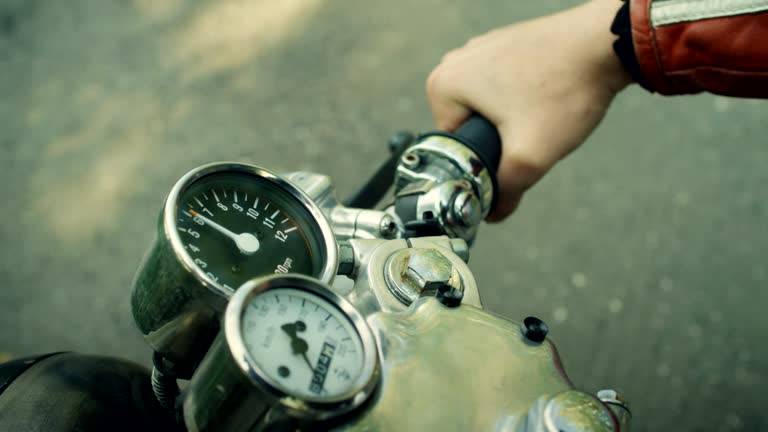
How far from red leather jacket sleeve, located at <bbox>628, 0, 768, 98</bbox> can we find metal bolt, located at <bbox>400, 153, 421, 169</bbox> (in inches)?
11.3

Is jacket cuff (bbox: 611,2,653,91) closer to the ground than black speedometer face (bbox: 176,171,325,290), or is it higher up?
higher up

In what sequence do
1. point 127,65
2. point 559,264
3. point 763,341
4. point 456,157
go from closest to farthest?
point 456,157 < point 763,341 < point 559,264 < point 127,65

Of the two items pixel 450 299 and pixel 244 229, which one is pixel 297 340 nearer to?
pixel 450 299

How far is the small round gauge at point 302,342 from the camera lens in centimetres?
42

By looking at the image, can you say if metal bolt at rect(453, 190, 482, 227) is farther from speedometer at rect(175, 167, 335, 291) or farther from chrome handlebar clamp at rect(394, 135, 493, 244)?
speedometer at rect(175, 167, 335, 291)

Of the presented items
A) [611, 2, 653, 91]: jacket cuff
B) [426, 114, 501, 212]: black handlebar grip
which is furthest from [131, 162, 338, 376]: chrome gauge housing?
[611, 2, 653, 91]: jacket cuff

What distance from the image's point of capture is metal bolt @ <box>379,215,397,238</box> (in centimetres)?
73

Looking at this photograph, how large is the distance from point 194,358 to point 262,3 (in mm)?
1960

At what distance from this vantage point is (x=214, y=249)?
2.02 ft

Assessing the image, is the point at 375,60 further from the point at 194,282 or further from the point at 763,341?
the point at 194,282


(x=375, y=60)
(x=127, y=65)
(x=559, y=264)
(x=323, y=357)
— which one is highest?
(x=323, y=357)

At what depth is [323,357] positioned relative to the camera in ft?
1.49

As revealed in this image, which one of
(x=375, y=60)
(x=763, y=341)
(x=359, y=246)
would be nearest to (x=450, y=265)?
(x=359, y=246)

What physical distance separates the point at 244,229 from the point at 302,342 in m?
0.23
